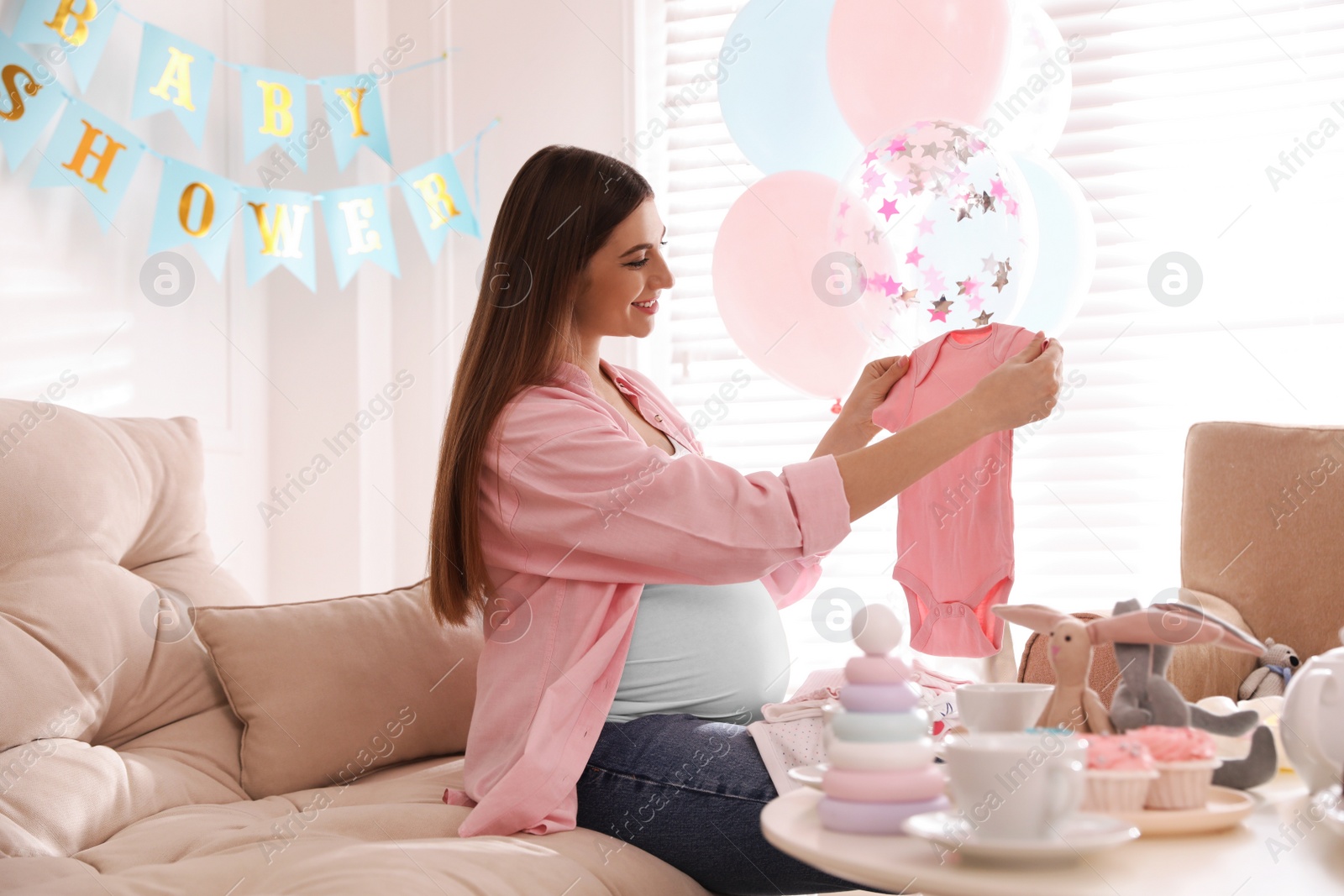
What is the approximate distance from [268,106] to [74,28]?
462 millimetres

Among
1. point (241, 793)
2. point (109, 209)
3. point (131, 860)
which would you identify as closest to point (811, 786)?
point (131, 860)

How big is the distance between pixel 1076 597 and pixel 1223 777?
164cm

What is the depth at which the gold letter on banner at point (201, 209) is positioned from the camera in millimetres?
2238

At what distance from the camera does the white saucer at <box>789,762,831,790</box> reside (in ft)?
2.79

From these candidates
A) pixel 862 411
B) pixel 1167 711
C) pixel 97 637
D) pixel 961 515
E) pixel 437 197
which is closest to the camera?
pixel 1167 711

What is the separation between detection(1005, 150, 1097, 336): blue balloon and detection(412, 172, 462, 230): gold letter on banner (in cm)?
145

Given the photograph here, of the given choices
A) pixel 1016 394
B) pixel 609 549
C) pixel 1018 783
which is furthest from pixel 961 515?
pixel 1018 783

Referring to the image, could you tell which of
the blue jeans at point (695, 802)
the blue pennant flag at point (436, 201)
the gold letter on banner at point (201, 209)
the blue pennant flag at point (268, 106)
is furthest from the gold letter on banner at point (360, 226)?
the blue jeans at point (695, 802)

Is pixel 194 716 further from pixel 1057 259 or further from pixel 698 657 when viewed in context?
pixel 1057 259

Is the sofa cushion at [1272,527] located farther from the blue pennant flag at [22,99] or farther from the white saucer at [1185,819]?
the blue pennant flag at [22,99]

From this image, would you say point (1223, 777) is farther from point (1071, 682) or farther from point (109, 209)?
point (109, 209)

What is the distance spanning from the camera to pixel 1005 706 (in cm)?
80

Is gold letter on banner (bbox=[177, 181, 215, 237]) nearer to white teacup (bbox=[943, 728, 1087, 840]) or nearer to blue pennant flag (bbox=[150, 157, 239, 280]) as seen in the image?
blue pennant flag (bbox=[150, 157, 239, 280])

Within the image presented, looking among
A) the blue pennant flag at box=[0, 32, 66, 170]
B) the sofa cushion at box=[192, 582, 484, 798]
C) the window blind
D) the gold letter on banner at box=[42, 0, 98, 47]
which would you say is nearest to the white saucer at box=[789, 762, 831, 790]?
the sofa cushion at box=[192, 582, 484, 798]
